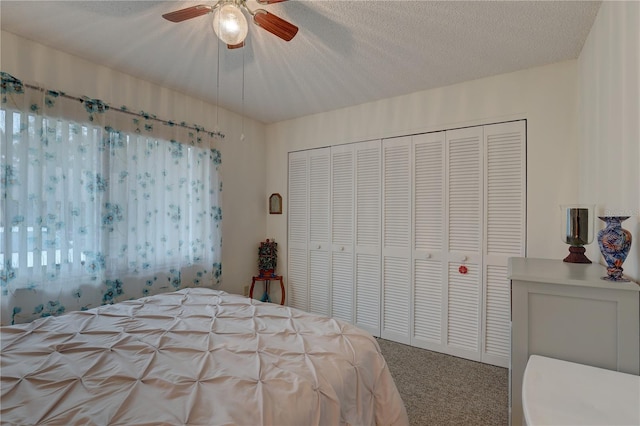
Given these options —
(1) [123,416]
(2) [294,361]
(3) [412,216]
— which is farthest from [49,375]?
(3) [412,216]

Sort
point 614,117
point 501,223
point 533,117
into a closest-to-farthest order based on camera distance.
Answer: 1. point 614,117
2. point 533,117
3. point 501,223

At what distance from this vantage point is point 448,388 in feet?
7.55

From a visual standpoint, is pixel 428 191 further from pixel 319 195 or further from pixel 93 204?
pixel 93 204

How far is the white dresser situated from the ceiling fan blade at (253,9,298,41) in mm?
1739

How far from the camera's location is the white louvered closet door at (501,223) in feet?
8.57

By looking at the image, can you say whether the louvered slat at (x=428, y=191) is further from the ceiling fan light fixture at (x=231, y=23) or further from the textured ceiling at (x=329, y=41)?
the ceiling fan light fixture at (x=231, y=23)

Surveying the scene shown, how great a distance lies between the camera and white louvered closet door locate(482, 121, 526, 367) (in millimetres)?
2611

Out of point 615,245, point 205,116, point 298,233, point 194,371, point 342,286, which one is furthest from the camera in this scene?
point 298,233

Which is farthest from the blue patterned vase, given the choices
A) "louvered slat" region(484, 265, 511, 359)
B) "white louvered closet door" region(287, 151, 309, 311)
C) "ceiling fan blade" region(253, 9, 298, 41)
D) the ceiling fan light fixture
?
"white louvered closet door" region(287, 151, 309, 311)

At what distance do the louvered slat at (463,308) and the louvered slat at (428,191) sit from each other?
0.33 meters

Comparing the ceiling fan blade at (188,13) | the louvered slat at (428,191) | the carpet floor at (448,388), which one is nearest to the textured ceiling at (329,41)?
→ the ceiling fan blade at (188,13)

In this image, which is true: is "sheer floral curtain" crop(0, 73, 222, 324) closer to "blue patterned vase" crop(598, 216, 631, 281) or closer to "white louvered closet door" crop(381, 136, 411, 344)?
"white louvered closet door" crop(381, 136, 411, 344)

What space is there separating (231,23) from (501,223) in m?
2.57

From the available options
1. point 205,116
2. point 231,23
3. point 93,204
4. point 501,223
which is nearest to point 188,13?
point 231,23
